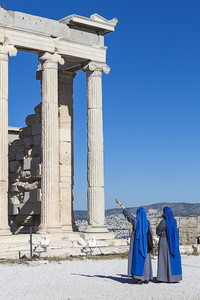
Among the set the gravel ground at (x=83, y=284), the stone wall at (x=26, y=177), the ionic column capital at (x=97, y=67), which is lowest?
the gravel ground at (x=83, y=284)

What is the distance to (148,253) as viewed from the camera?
13562 mm

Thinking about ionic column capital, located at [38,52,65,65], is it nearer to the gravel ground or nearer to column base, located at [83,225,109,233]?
column base, located at [83,225,109,233]

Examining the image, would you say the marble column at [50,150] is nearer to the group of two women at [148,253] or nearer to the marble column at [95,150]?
the marble column at [95,150]

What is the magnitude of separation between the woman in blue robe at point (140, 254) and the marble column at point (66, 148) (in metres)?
12.6

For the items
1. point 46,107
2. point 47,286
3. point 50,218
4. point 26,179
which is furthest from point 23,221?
point 47,286

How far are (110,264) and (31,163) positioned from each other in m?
10.1

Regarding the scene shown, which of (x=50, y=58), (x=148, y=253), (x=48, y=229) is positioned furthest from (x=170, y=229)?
(x=50, y=58)

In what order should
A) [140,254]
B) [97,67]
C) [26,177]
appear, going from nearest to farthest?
[140,254] < [97,67] < [26,177]

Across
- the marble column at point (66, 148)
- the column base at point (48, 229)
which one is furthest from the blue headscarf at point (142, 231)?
the marble column at point (66, 148)

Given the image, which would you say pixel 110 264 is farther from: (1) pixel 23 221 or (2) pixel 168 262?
(1) pixel 23 221

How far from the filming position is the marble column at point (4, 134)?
2211 cm

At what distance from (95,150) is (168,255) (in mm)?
11868

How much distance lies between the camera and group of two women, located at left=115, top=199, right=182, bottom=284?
43.7 ft

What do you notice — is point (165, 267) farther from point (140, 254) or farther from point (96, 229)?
point (96, 229)
